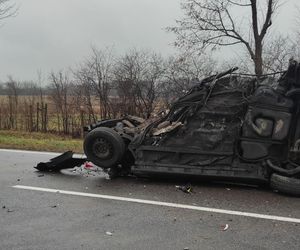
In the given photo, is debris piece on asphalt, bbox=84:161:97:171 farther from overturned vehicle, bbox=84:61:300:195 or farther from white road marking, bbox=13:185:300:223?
white road marking, bbox=13:185:300:223

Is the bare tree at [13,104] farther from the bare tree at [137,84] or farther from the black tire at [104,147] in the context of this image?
the black tire at [104,147]

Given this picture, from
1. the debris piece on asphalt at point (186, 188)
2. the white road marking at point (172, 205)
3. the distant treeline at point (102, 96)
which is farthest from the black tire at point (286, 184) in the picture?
the distant treeline at point (102, 96)

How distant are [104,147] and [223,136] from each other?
2.02 meters

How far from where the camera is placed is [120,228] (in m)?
5.07

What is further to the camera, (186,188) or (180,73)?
(180,73)

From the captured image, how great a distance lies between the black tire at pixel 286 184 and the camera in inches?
250

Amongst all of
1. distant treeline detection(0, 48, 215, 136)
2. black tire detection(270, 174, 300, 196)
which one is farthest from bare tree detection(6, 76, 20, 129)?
black tire detection(270, 174, 300, 196)

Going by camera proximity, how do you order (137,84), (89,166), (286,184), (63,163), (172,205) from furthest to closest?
(137,84)
(89,166)
(63,163)
(286,184)
(172,205)

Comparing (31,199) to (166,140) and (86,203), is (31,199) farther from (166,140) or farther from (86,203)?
(166,140)

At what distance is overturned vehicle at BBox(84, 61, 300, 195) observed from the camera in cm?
656

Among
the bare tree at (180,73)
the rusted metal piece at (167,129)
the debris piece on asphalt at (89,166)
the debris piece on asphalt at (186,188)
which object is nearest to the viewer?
the debris piece on asphalt at (186,188)

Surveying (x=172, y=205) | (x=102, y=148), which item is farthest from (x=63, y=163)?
(x=172, y=205)

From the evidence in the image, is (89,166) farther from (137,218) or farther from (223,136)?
(137,218)

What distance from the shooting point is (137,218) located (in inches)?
215
